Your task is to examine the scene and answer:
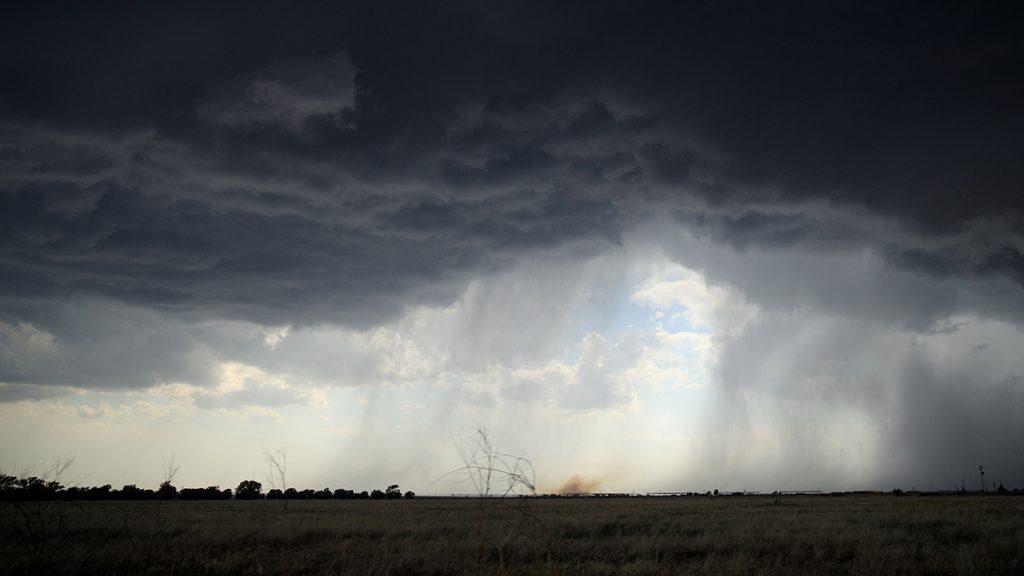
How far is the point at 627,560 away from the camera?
1587 cm

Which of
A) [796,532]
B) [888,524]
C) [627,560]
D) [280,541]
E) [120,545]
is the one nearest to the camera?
[627,560]

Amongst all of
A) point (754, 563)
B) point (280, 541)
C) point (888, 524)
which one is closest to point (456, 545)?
point (280, 541)

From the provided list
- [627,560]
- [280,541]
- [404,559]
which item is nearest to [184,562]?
[404,559]

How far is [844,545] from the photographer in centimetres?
1881

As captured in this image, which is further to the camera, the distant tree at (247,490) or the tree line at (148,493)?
the distant tree at (247,490)

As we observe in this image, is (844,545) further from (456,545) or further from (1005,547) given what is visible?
(456,545)

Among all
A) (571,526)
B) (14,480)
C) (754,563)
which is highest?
(14,480)

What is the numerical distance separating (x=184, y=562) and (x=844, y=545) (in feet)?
62.7

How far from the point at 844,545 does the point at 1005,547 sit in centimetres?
457

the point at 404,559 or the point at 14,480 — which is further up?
the point at 14,480

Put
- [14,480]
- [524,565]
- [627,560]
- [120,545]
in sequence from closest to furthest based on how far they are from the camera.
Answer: [14,480] → [524,565] → [627,560] → [120,545]

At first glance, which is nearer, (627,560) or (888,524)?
(627,560)

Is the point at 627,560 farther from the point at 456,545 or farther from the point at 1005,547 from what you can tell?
the point at 1005,547

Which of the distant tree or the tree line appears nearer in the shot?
the tree line
